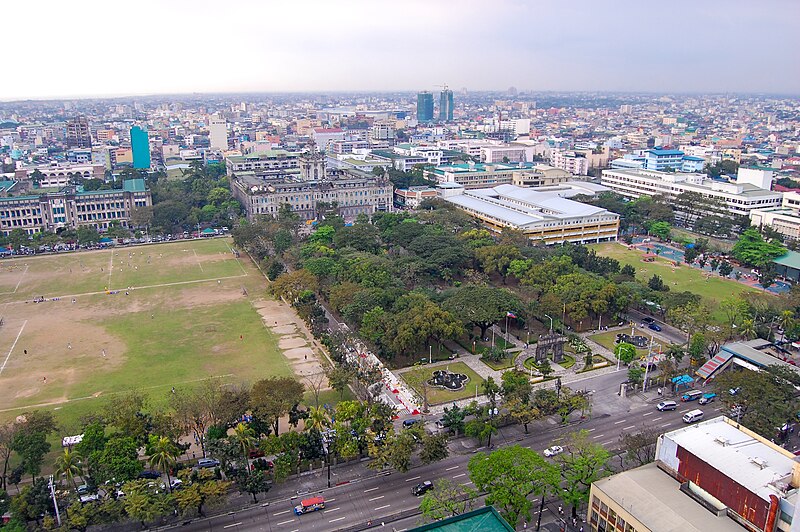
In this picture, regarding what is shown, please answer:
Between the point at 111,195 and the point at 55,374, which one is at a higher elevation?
the point at 111,195

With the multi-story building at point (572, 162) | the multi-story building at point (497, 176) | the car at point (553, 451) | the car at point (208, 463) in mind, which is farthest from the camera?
the multi-story building at point (572, 162)

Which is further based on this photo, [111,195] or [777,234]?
[111,195]

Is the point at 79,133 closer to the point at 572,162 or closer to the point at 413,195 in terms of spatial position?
the point at 413,195

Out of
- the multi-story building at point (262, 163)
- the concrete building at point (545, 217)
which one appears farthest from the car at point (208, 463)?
the multi-story building at point (262, 163)

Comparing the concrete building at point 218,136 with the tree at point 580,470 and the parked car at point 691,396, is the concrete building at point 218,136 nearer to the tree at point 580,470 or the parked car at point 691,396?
the parked car at point 691,396

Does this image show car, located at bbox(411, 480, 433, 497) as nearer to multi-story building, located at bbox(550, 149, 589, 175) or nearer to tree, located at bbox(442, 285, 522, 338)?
tree, located at bbox(442, 285, 522, 338)

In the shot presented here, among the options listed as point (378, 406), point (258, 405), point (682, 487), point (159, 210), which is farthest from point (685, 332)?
point (159, 210)

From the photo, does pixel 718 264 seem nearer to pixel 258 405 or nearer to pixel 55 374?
pixel 258 405
